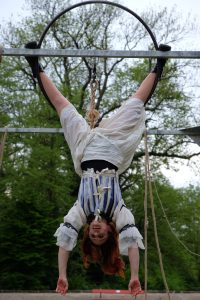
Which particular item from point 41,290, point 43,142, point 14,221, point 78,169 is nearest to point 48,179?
point 43,142

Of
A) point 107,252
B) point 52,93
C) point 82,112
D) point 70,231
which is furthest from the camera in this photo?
point 82,112

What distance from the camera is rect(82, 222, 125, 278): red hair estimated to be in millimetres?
4609

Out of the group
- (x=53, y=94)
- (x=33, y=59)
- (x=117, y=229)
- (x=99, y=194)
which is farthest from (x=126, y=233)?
(x=33, y=59)

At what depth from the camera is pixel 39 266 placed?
1527cm

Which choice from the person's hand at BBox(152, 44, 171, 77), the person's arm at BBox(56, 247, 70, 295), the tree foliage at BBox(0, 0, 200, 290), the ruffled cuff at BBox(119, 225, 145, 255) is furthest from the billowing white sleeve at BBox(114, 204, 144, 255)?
the tree foliage at BBox(0, 0, 200, 290)

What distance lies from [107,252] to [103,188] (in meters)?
0.49

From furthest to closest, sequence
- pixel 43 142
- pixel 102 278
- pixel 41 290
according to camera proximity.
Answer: pixel 43 142 < pixel 102 278 < pixel 41 290

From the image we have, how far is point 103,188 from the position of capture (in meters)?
4.59

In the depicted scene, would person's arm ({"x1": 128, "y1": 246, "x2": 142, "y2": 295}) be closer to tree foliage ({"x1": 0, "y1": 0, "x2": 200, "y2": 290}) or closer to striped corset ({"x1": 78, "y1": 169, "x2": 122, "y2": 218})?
striped corset ({"x1": 78, "y1": 169, "x2": 122, "y2": 218})

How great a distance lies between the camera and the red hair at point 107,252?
4.61 meters

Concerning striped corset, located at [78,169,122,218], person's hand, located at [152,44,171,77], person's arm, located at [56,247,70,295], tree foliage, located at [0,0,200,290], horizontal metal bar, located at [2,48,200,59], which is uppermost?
tree foliage, located at [0,0,200,290]

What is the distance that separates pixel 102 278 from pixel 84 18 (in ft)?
24.1

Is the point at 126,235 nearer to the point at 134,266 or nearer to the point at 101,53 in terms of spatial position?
the point at 134,266

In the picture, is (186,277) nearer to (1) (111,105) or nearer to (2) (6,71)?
(1) (111,105)
